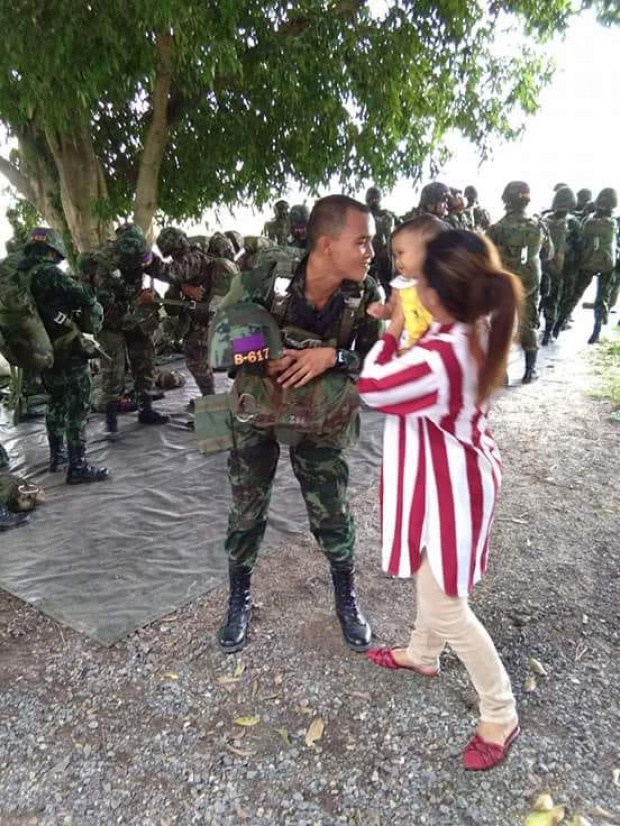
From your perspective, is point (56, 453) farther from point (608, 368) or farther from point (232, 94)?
point (608, 368)

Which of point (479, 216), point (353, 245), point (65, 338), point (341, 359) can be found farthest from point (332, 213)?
point (479, 216)

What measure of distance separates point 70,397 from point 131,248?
4.52 feet

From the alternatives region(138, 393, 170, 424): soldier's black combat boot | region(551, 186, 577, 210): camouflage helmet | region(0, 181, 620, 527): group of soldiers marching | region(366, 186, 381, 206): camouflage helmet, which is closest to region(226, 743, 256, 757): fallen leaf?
region(0, 181, 620, 527): group of soldiers marching

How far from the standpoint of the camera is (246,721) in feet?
6.91

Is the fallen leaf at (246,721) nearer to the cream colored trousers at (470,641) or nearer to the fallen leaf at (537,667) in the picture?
the cream colored trousers at (470,641)

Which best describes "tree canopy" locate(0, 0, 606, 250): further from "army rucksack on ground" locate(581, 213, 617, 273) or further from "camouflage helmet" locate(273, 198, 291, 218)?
"army rucksack on ground" locate(581, 213, 617, 273)

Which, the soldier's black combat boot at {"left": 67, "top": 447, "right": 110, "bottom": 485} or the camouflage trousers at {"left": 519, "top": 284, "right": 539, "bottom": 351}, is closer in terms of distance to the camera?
the soldier's black combat boot at {"left": 67, "top": 447, "right": 110, "bottom": 485}

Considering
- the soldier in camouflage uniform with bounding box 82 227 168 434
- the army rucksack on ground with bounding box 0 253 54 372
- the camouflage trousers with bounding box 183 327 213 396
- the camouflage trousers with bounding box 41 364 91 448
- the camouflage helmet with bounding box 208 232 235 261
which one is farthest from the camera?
the camouflage helmet with bounding box 208 232 235 261

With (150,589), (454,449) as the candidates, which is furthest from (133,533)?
(454,449)

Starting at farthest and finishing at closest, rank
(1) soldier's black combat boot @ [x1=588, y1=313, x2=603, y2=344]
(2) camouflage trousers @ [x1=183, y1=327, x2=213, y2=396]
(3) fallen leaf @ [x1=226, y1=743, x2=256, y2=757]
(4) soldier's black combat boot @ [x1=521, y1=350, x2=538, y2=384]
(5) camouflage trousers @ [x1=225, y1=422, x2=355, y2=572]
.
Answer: (1) soldier's black combat boot @ [x1=588, y1=313, x2=603, y2=344] → (4) soldier's black combat boot @ [x1=521, y1=350, x2=538, y2=384] → (2) camouflage trousers @ [x1=183, y1=327, x2=213, y2=396] → (5) camouflage trousers @ [x1=225, y1=422, x2=355, y2=572] → (3) fallen leaf @ [x1=226, y1=743, x2=256, y2=757]

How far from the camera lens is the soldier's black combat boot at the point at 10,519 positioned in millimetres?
3689

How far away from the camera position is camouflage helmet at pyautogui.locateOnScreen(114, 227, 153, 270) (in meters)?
4.91

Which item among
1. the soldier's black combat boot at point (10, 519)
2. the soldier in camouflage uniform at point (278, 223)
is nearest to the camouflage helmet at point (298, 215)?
the soldier in camouflage uniform at point (278, 223)

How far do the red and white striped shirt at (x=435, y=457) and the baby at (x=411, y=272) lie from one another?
5cm
